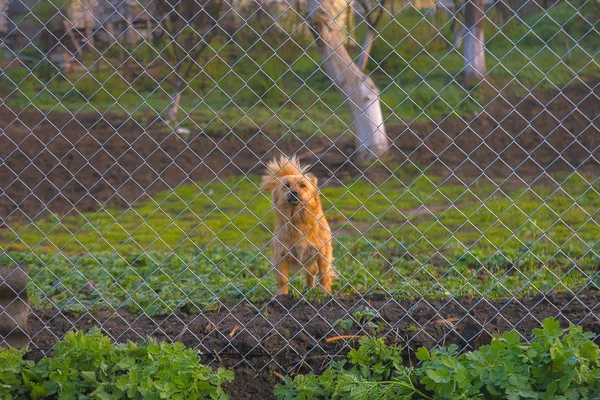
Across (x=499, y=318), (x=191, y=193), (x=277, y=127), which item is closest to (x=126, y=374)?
(x=499, y=318)

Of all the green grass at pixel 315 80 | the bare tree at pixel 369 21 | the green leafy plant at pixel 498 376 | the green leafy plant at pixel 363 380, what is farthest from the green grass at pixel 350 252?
the green grass at pixel 315 80

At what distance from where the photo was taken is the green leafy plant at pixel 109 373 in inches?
126

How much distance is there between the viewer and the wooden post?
3.84 metres

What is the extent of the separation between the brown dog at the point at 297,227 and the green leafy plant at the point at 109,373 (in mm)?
1995

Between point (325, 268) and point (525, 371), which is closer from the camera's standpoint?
point (525, 371)

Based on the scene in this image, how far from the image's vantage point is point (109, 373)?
338 cm

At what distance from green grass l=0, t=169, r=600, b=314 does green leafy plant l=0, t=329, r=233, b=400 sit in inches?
24.5

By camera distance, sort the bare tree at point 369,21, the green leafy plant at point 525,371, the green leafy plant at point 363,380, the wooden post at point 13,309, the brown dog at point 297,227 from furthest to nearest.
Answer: the bare tree at point 369,21 < the brown dog at point 297,227 < the wooden post at point 13,309 < the green leafy plant at point 363,380 < the green leafy plant at point 525,371

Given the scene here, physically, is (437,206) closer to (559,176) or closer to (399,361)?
(559,176)

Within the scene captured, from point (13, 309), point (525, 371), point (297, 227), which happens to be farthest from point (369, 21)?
point (525, 371)

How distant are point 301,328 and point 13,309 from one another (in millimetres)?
1504

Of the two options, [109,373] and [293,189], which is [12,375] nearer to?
[109,373]

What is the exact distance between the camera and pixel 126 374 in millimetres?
3338

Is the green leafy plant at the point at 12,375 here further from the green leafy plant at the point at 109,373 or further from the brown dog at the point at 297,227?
the brown dog at the point at 297,227
